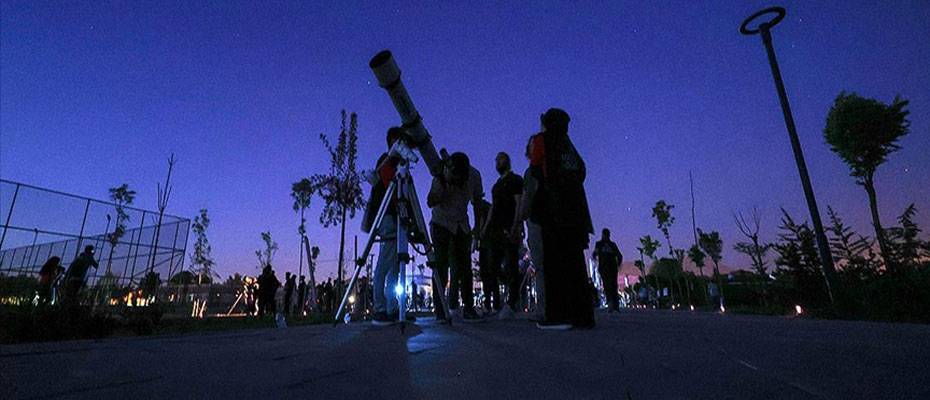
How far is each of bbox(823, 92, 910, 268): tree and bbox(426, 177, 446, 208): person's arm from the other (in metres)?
17.3

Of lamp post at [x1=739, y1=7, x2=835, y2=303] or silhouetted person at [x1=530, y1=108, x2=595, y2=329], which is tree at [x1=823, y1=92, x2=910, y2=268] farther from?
silhouetted person at [x1=530, y1=108, x2=595, y2=329]

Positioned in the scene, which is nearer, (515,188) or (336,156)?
(515,188)

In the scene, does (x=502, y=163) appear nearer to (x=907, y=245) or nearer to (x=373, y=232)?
(x=373, y=232)

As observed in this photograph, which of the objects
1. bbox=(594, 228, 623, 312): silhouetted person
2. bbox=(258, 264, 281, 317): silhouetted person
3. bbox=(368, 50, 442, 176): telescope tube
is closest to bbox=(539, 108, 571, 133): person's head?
bbox=(368, 50, 442, 176): telescope tube

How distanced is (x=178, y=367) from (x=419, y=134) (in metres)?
2.76

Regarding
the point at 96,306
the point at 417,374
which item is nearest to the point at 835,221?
the point at 417,374

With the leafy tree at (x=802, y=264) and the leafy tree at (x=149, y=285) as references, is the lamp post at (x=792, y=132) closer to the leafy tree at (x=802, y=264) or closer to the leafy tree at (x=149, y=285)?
the leafy tree at (x=802, y=264)

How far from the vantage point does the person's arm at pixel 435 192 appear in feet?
14.9

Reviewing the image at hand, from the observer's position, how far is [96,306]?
5156 mm

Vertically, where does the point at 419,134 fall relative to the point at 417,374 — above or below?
above

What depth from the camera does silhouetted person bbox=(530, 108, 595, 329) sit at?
3297 mm

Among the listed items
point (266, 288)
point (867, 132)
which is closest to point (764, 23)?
point (867, 132)

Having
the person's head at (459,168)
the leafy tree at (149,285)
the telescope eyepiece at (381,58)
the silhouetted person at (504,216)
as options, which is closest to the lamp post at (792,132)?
the silhouetted person at (504,216)

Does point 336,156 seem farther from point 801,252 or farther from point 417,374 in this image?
point 417,374
